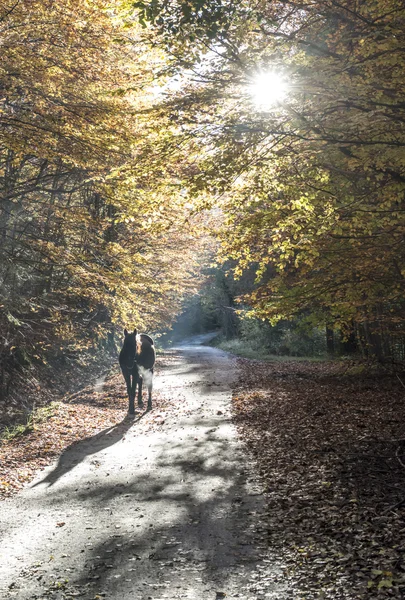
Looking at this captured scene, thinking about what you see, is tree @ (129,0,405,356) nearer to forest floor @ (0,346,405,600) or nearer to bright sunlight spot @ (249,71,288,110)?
bright sunlight spot @ (249,71,288,110)

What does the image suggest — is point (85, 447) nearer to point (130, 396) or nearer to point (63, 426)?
point (63, 426)

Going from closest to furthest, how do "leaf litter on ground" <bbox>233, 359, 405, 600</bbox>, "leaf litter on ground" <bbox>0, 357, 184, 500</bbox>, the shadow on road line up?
"leaf litter on ground" <bbox>233, 359, 405, 600</bbox>, the shadow on road, "leaf litter on ground" <bbox>0, 357, 184, 500</bbox>

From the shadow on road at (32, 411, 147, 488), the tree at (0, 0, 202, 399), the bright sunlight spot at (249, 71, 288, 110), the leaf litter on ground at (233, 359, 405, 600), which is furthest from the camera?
the shadow on road at (32, 411, 147, 488)

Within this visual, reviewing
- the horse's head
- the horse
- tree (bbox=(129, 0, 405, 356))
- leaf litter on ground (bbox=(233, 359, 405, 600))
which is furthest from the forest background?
leaf litter on ground (bbox=(233, 359, 405, 600))

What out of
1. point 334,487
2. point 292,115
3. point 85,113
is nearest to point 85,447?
point 334,487

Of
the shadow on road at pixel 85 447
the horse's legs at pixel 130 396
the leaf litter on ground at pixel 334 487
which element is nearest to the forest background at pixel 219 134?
the horse's legs at pixel 130 396

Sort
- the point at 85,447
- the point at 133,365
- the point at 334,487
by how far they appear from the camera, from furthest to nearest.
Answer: the point at 133,365
the point at 85,447
the point at 334,487

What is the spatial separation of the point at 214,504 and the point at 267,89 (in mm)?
5656

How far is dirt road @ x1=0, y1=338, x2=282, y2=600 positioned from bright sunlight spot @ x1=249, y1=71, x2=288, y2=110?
5470 millimetres

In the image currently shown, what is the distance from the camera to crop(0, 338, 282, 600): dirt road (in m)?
5.04

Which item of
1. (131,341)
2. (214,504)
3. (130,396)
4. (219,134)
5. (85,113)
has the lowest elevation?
(214,504)

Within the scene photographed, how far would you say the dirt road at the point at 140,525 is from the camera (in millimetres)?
5043

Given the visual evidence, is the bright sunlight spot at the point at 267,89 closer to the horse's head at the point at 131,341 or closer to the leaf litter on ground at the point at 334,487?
the leaf litter on ground at the point at 334,487

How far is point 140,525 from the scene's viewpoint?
6547mm
